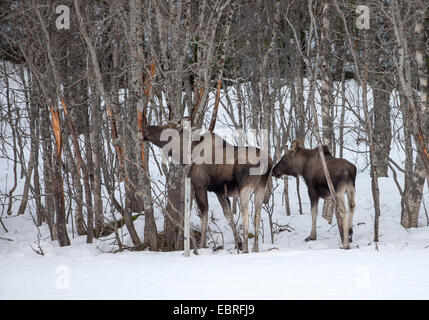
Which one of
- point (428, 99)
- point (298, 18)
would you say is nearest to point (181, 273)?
point (428, 99)

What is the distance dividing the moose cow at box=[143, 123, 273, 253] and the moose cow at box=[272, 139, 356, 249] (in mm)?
1392

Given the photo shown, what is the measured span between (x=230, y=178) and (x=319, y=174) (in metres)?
2.14

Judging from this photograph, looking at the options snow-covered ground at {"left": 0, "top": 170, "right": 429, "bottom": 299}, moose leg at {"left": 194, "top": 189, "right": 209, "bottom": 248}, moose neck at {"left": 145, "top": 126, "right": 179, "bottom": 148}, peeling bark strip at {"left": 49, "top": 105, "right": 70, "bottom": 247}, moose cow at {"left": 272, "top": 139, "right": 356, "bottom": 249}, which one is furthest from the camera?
moose cow at {"left": 272, "top": 139, "right": 356, "bottom": 249}

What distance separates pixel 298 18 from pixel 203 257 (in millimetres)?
8397

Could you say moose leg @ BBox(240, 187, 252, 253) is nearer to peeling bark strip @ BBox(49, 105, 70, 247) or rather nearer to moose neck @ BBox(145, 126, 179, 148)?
moose neck @ BBox(145, 126, 179, 148)

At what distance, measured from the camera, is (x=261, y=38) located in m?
12.8

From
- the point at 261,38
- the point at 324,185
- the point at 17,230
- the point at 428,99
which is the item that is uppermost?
the point at 261,38

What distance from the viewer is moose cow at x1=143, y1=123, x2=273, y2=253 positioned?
8.51 m

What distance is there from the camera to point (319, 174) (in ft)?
33.2

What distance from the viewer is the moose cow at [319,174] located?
9344mm

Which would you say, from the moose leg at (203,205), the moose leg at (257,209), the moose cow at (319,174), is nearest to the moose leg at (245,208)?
the moose leg at (257,209)

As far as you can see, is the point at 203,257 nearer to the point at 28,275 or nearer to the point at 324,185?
the point at 28,275

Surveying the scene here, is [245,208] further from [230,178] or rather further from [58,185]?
[58,185]

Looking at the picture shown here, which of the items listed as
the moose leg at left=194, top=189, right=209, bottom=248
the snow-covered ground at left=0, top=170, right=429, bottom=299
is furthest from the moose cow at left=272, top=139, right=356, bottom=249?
the moose leg at left=194, top=189, right=209, bottom=248
